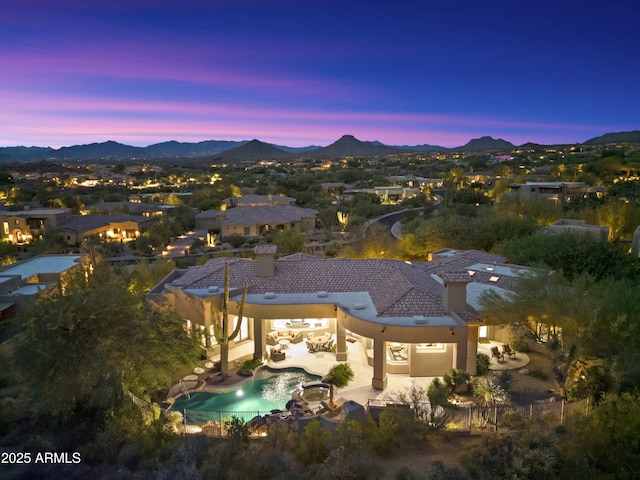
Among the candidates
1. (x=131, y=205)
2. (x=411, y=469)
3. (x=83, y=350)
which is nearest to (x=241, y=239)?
(x=131, y=205)

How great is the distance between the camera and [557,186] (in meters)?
57.9

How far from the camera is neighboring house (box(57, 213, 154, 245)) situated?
5204cm

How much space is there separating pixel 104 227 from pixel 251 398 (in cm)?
4254

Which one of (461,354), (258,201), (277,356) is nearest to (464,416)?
(461,354)

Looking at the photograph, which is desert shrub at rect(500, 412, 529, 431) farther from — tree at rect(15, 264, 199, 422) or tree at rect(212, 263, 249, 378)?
tree at rect(15, 264, 199, 422)

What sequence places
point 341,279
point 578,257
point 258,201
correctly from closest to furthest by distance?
point 341,279 < point 578,257 < point 258,201

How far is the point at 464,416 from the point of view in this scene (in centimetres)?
1507

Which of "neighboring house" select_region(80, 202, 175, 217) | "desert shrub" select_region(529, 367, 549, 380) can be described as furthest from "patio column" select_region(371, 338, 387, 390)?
"neighboring house" select_region(80, 202, 175, 217)

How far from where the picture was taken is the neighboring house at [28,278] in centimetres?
2759

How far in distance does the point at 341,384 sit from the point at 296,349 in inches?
162

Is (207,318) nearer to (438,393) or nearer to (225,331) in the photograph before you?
(225,331)

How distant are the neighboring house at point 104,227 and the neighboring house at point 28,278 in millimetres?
15131

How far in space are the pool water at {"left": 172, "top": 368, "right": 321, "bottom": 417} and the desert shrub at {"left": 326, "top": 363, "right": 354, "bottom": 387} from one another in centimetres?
81

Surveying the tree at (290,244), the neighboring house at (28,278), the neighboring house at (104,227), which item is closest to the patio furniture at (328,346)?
the neighboring house at (28,278)
